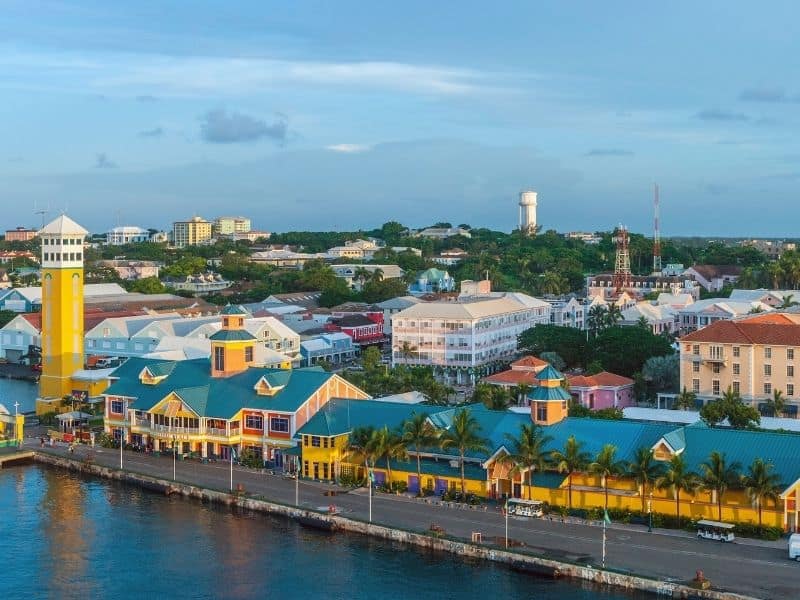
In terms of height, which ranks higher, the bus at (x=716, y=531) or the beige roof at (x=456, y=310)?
the beige roof at (x=456, y=310)

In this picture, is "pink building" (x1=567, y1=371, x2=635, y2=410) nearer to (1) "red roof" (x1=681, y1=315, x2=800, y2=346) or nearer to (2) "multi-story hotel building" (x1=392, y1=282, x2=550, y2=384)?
(1) "red roof" (x1=681, y1=315, x2=800, y2=346)

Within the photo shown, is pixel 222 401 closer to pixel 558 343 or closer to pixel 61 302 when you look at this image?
pixel 61 302

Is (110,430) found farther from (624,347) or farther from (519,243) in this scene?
(519,243)

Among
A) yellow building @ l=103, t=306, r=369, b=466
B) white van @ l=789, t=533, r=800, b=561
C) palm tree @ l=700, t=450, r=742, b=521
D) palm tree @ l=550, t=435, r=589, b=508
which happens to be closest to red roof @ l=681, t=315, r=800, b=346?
yellow building @ l=103, t=306, r=369, b=466

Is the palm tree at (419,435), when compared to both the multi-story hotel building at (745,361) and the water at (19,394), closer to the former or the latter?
the multi-story hotel building at (745,361)

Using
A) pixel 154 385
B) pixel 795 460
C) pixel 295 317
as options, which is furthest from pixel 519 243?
pixel 795 460

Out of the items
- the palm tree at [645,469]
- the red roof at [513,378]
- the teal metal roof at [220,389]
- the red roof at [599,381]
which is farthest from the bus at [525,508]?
the red roof at [513,378]

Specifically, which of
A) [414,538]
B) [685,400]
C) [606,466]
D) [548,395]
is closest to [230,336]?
[548,395]

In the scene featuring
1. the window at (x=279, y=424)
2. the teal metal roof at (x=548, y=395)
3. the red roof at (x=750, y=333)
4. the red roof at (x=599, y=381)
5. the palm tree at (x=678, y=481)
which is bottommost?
the palm tree at (x=678, y=481)
